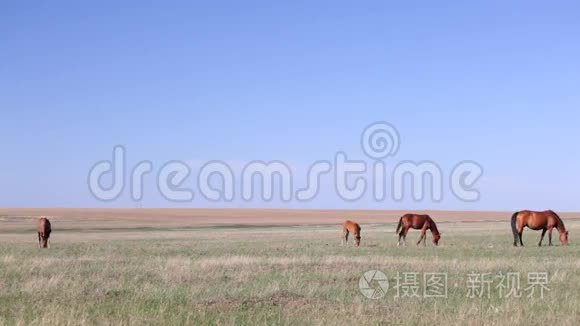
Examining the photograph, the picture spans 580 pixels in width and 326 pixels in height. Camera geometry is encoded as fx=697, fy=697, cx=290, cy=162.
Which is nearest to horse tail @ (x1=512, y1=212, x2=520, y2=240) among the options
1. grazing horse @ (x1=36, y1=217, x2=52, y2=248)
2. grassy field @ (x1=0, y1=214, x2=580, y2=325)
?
Answer: grassy field @ (x1=0, y1=214, x2=580, y2=325)

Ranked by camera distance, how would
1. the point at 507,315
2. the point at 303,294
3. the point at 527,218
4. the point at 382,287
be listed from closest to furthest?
the point at 507,315, the point at 303,294, the point at 382,287, the point at 527,218

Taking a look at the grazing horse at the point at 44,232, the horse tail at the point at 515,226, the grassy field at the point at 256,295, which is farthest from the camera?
the grazing horse at the point at 44,232

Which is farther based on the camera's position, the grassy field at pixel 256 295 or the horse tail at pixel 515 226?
the horse tail at pixel 515 226

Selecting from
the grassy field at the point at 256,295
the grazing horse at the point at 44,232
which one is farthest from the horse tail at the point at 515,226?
the grazing horse at the point at 44,232

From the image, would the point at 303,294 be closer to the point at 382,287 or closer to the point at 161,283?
the point at 382,287

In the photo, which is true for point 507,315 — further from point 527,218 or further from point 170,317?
point 527,218

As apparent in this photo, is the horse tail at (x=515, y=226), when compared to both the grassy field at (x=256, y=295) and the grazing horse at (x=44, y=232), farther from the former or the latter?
the grazing horse at (x=44, y=232)

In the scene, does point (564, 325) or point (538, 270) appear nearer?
point (564, 325)

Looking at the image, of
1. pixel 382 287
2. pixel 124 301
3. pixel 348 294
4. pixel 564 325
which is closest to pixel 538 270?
pixel 382 287

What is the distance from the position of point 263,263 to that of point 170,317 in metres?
9.94

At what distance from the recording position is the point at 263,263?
20.8m

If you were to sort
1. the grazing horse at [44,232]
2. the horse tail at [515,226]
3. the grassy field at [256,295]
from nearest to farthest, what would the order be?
1. the grassy field at [256,295]
2. the horse tail at [515,226]
3. the grazing horse at [44,232]

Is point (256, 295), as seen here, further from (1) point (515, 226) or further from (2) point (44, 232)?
(2) point (44, 232)

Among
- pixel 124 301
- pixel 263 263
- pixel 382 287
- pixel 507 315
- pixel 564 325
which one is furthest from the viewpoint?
pixel 263 263
